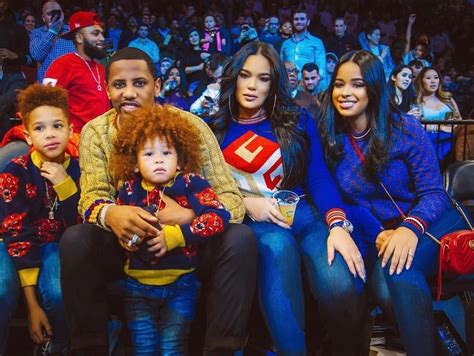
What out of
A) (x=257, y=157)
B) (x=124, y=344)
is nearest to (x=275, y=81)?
(x=257, y=157)

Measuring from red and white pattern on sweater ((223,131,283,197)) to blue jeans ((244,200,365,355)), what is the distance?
0.35 m

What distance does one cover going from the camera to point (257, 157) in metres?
2.60

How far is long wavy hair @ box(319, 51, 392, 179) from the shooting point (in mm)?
2529

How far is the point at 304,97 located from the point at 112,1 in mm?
4060

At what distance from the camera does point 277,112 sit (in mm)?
2699

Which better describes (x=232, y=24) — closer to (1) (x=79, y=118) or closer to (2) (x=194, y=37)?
(2) (x=194, y=37)

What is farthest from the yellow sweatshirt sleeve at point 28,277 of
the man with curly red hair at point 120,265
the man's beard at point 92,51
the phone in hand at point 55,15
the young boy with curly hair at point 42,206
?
the phone in hand at point 55,15

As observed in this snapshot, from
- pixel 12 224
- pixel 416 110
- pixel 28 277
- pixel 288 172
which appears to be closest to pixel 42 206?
pixel 12 224

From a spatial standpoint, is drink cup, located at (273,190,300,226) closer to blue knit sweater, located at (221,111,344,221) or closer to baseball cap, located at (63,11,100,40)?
blue knit sweater, located at (221,111,344,221)

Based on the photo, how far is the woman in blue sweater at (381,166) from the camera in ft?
7.64

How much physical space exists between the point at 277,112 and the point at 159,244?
0.94 m

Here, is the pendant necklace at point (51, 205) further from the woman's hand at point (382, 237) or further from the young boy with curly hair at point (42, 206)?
the woman's hand at point (382, 237)

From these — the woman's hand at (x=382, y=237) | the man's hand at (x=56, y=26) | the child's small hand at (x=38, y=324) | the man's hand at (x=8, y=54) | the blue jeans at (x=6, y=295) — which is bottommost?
the child's small hand at (x=38, y=324)

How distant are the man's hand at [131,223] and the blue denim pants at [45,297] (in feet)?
1.21
